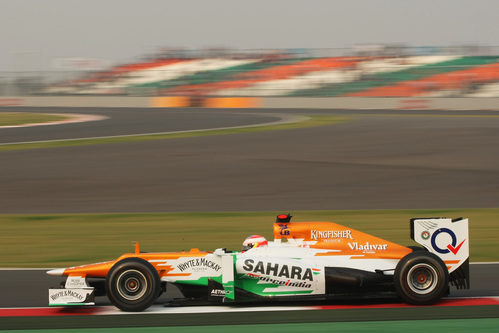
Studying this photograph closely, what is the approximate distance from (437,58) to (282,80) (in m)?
10.4

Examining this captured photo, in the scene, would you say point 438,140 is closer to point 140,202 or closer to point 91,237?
point 140,202

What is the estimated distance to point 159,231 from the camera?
1060 centimetres

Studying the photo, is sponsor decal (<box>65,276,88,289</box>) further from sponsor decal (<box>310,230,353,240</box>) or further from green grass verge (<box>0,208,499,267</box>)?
green grass verge (<box>0,208,499,267</box>)

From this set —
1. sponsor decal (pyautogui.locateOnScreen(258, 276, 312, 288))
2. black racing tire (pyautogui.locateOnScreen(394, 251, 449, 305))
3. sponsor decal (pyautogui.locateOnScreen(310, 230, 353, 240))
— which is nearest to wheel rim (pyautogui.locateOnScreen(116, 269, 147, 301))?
sponsor decal (pyautogui.locateOnScreen(258, 276, 312, 288))

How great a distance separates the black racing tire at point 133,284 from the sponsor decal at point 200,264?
25cm

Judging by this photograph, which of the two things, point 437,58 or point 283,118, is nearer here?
point 283,118

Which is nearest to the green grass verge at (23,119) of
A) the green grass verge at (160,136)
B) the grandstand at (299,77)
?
the green grass verge at (160,136)

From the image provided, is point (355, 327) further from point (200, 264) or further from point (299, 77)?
point (299, 77)

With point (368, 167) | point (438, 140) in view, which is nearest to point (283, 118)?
point (438, 140)

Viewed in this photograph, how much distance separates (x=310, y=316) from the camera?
5.84 m

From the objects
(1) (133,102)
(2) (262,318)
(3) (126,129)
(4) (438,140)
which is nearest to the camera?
(2) (262,318)

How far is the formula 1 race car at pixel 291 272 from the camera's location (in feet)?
19.6

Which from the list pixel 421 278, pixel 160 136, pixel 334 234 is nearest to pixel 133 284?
pixel 334 234

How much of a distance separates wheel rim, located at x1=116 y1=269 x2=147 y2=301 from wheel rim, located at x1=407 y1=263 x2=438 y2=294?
82.1 inches
